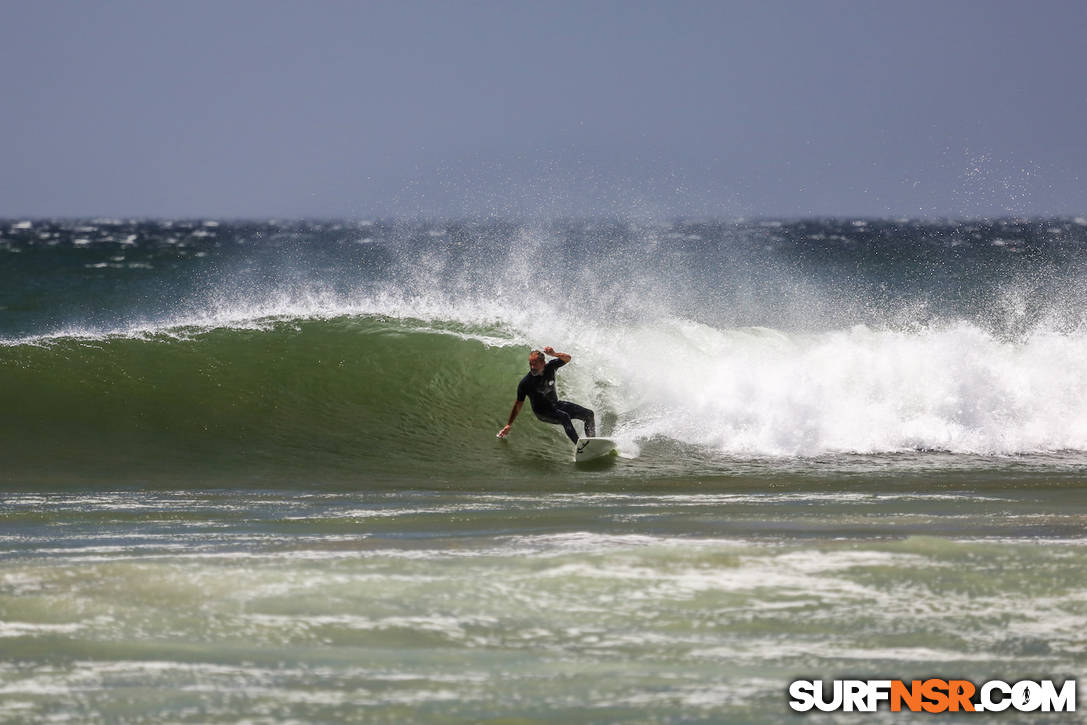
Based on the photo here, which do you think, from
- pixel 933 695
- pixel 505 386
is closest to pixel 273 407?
pixel 505 386

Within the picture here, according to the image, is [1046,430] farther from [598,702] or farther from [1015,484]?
[598,702]

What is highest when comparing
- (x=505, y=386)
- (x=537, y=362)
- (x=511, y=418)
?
(x=537, y=362)

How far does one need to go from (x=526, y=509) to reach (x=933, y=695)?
16.0 feet

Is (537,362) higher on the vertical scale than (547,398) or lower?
higher

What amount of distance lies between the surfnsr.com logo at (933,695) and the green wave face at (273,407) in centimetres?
684

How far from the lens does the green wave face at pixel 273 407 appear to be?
12.0 meters

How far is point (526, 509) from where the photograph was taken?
9.30 m

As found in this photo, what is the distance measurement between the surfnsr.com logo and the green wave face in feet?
22.4

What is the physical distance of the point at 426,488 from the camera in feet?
35.3

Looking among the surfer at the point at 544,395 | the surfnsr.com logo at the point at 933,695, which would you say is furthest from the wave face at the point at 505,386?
the surfnsr.com logo at the point at 933,695

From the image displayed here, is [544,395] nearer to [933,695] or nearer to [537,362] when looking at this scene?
[537,362]

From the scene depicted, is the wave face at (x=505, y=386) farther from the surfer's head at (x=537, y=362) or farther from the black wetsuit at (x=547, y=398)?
the surfer's head at (x=537, y=362)

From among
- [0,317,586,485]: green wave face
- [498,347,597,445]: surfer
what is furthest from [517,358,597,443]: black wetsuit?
[0,317,586,485]: green wave face

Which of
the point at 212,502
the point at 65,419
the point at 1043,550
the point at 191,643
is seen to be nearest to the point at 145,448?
the point at 65,419
